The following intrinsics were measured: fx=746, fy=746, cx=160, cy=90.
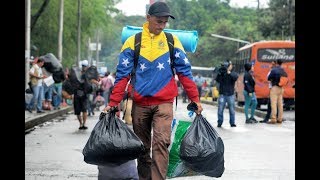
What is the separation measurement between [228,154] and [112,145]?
5.05 m

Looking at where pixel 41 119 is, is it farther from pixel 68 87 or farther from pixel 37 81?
pixel 68 87

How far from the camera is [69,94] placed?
53.7 feet

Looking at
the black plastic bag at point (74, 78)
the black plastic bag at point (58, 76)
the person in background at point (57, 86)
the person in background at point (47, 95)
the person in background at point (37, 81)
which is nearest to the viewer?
the black plastic bag at point (74, 78)

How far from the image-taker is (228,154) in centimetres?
1130

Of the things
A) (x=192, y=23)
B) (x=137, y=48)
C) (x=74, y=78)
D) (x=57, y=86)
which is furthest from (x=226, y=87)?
(x=192, y=23)

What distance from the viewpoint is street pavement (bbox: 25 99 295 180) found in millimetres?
8867

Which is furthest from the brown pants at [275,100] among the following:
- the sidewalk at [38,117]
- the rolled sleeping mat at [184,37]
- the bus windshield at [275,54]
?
the rolled sleeping mat at [184,37]

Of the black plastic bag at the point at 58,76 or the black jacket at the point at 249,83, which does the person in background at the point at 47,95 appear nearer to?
the black plastic bag at the point at 58,76

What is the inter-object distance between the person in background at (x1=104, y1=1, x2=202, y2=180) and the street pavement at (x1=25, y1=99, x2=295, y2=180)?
1889mm

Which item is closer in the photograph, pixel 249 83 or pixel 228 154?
pixel 228 154

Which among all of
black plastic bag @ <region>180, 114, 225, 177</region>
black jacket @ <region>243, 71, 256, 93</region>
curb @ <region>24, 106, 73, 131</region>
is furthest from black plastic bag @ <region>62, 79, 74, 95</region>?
black plastic bag @ <region>180, 114, 225, 177</region>

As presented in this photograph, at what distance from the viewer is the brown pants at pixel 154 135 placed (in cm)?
671

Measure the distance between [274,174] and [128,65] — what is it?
2.99 meters
